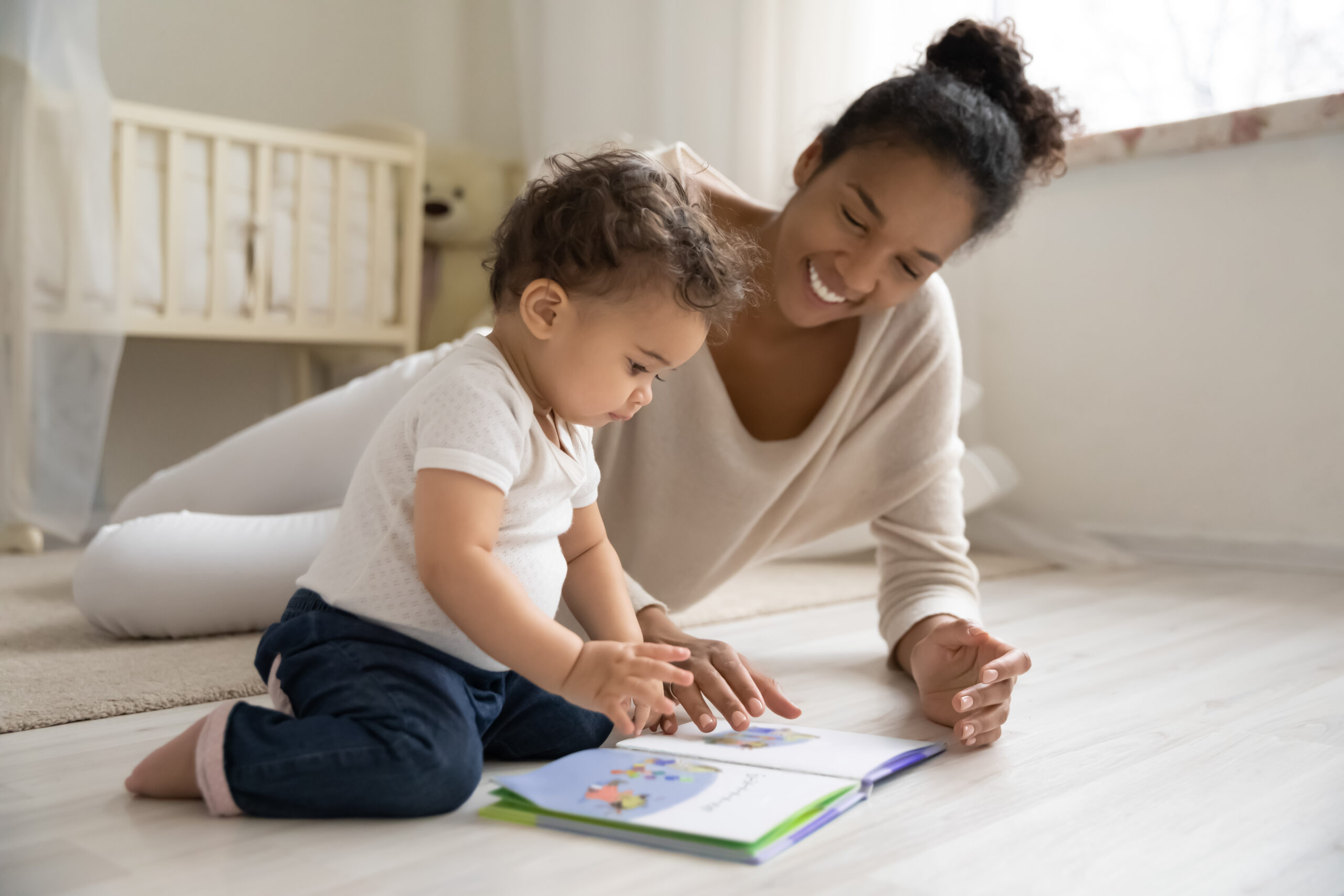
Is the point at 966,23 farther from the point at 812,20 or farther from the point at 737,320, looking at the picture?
the point at 812,20

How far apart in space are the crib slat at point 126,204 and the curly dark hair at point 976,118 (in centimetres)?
142

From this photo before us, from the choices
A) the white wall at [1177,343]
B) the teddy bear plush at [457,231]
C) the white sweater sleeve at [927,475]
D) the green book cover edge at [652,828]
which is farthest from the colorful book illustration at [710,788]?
the teddy bear plush at [457,231]

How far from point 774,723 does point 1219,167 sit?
5.13 feet

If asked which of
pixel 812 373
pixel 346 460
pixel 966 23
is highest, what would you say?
pixel 966 23

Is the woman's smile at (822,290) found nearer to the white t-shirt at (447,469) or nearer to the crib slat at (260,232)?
the white t-shirt at (447,469)

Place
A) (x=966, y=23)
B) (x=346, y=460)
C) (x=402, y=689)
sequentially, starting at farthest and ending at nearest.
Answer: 1. (x=346, y=460)
2. (x=966, y=23)
3. (x=402, y=689)

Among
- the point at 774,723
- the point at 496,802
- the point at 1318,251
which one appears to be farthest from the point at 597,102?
the point at 496,802

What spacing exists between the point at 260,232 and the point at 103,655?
1.27m

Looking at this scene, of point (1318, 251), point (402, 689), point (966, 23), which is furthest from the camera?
point (1318, 251)

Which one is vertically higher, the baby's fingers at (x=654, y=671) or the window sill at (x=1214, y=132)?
the window sill at (x=1214, y=132)

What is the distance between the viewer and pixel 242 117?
9.03 feet

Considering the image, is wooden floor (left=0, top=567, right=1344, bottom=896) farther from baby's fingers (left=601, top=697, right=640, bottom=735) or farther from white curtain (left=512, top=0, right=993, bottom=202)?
white curtain (left=512, top=0, right=993, bottom=202)

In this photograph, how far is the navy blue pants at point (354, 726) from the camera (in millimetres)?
685

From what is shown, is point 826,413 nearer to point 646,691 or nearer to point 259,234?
point 646,691
